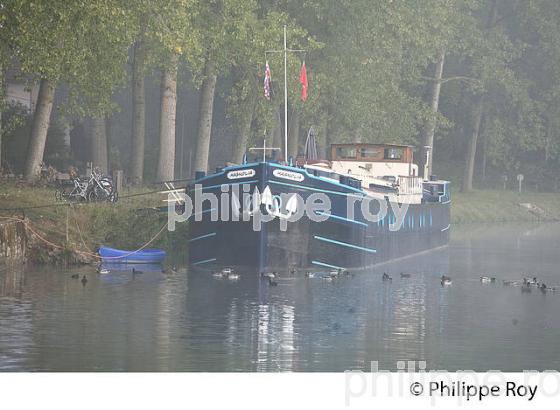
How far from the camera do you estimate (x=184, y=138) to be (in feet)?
333

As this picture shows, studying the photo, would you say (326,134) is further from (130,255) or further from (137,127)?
(130,255)

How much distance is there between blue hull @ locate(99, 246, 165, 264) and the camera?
1769 inches

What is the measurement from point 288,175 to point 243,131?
20183 mm

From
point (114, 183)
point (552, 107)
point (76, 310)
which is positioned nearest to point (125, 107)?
point (552, 107)

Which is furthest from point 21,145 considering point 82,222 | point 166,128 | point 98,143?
point 82,222

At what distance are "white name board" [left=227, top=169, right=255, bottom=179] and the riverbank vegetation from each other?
5640 millimetres

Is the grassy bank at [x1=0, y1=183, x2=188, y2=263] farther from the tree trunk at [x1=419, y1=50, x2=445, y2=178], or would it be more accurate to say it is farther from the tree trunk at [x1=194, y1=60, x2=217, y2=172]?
the tree trunk at [x1=419, y1=50, x2=445, y2=178]

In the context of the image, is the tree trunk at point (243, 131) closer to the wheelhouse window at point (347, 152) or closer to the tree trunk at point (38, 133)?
the wheelhouse window at point (347, 152)

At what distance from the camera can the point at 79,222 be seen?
4519 cm

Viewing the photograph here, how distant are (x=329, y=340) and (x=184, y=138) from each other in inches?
2873

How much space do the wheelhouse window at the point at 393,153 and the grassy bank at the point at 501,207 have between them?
87.3ft

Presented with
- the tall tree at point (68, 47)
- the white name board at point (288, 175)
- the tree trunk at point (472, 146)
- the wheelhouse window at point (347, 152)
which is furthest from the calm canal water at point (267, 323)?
the tree trunk at point (472, 146)

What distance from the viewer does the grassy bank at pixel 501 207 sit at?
84.4 metres
